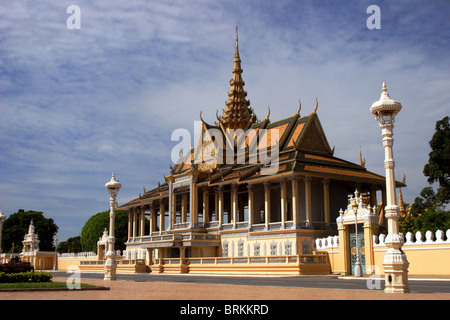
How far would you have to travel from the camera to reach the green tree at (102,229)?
81.5 metres

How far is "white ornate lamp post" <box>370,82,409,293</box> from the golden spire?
39954 millimetres

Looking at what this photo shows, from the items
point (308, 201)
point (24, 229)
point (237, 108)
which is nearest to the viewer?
point (308, 201)

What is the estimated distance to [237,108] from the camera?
59688mm

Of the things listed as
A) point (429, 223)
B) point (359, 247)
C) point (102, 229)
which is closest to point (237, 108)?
point (429, 223)

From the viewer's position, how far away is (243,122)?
194ft

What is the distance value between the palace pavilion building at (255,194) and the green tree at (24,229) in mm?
40253

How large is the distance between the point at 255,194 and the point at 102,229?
132ft

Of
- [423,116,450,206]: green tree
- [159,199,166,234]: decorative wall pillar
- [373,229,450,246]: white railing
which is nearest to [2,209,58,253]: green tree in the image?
[159,199,166,234]: decorative wall pillar

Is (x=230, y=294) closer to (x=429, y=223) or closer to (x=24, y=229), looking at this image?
(x=429, y=223)

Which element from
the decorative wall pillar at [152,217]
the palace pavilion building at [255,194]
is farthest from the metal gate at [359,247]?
the decorative wall pillar at [152,217]

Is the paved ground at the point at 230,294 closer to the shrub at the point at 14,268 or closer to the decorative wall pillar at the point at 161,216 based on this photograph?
the shrub at the point at 14,268

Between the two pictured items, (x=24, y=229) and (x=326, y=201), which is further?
(x=24, y=229)

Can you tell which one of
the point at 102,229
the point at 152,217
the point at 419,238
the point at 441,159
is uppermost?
the point at 441,159
